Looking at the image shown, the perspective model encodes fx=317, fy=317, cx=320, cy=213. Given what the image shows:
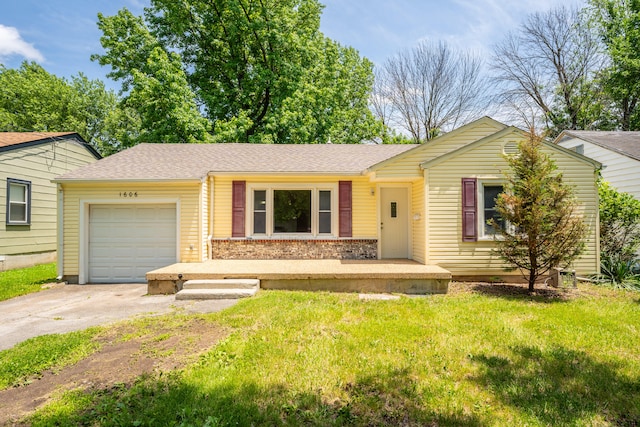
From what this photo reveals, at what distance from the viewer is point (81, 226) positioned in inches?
338

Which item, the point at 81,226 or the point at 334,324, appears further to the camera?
the point at 81,226

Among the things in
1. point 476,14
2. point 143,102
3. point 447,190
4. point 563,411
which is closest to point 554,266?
point 447,190

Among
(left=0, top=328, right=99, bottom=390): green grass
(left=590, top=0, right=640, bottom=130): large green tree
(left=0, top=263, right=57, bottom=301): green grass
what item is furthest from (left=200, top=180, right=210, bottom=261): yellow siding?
(left=590, top=0, right=640, bottom=130): large green tree

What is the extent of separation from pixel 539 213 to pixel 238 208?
24.8ft

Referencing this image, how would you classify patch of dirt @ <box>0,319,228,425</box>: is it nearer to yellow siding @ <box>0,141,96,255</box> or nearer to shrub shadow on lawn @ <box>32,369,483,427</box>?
shrub shadow on lawn @ <box>32,369,483,427</box>

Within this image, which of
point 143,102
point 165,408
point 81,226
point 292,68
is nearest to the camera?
point 165,408

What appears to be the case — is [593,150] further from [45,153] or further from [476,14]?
[45,153]

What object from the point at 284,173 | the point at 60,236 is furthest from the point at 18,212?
the point at 284,173

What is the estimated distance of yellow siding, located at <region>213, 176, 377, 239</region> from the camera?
374 inches

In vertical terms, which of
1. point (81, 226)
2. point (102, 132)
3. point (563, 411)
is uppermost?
point (102, 132)

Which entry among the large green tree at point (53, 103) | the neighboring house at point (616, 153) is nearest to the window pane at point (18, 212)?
the large green tree at point (53, 103)

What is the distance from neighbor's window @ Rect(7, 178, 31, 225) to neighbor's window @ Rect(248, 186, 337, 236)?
8.34 metres

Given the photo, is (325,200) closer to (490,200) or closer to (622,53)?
(490,200)

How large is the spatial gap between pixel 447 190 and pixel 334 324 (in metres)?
4.95
